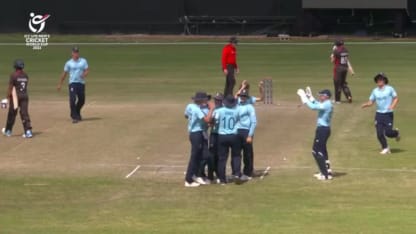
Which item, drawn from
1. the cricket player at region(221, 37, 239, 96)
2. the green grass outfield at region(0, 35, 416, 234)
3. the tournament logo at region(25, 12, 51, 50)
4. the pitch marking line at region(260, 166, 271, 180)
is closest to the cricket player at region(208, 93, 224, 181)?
the green grass outfield at region(0, 35, 416, 234)

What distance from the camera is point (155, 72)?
130ft

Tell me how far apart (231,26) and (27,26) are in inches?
584

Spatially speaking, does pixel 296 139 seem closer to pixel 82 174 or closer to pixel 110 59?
pixel 82 174

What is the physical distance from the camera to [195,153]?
631 inches

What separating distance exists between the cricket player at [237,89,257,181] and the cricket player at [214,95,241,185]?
184 mm

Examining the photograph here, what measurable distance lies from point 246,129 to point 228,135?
0.53m

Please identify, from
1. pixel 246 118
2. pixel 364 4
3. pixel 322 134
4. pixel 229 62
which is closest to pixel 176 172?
pixel 246 118

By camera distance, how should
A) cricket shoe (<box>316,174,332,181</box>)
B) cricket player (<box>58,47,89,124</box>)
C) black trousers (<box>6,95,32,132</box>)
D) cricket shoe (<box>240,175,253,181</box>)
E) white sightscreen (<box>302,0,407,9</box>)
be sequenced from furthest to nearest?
white sightscreen (<box>302,0,407,9</box>), cricket player (<box>58,47,89,124</box>), black trousers (<box>6,95,32,132</box>), cricket shoe (<box>316,174,332,181</box>), cricket shoe (<box>240,175,253,181</box>)

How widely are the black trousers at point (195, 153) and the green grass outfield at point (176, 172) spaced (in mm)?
336

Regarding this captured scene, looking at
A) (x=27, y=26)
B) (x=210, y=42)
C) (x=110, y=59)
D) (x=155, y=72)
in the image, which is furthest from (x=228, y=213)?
(x=27, y=26)

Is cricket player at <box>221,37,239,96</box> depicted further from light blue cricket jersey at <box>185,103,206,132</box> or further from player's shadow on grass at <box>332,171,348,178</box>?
light blue cricket jersey at <box>185,103,206,132</box>

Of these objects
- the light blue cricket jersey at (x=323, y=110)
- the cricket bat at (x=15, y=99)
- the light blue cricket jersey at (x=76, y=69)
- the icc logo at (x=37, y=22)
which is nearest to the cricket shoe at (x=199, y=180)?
the light blue cricket jersey at (x=323, y=110)

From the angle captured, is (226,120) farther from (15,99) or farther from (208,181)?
(15,99)

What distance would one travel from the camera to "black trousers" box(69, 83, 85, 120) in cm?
2358
